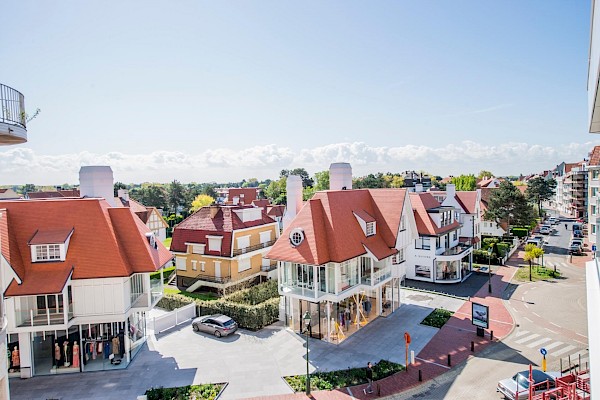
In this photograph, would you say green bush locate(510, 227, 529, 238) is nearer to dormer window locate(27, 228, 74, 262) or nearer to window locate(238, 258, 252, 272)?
window locate(238, 258, 252, 272)

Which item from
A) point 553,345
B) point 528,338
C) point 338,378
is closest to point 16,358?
point 338,378

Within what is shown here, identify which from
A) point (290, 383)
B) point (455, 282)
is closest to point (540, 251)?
point (455, 282)

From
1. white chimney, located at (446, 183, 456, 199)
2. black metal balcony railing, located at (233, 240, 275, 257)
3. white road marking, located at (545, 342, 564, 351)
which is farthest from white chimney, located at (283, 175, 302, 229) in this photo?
white chimney, located at (446, 183, 456, 199)

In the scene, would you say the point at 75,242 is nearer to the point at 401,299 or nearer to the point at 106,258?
the point at 106,258

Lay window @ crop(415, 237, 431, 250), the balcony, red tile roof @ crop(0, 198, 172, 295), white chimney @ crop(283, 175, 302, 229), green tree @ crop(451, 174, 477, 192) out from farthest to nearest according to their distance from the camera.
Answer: green tree @ crop(451, 174, 477, 192) < window @ crop(415, 237, 431, 250) < white chimney @ crop(283, 175, 302, 229) < red tile roof @ crop(0, 198, 172, 295) < the balcony

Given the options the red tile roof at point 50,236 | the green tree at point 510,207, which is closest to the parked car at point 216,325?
the red tile roof at point 50,236

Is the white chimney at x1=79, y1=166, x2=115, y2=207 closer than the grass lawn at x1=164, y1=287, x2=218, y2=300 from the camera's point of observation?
Yes
